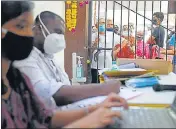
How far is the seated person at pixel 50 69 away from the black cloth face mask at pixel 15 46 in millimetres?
27

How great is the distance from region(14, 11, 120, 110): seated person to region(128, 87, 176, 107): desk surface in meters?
0.10

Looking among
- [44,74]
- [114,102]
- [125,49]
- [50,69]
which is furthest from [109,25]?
[114,102]

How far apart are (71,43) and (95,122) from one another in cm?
45

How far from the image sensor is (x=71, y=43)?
1.14 meters

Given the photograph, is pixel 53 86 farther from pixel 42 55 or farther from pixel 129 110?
pixel 129 110

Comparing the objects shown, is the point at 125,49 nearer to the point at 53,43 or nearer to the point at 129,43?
the point at 129,43

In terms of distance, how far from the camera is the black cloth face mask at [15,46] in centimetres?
78

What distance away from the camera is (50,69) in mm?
1332

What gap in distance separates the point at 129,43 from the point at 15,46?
220 cm

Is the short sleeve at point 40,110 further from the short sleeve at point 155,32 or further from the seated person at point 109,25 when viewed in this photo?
the seated person at point 109,25

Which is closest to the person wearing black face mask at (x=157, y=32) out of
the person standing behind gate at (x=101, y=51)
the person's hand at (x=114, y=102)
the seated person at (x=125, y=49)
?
the seated person at (x=125, y=49)

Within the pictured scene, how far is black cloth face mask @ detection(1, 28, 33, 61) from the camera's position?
781 millimetres

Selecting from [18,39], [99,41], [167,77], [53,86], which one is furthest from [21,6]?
[99,41]

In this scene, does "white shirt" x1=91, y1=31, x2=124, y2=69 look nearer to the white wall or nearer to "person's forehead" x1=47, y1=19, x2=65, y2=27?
"person's forehead" x1=47, y1=19, x2=65, y2=27
